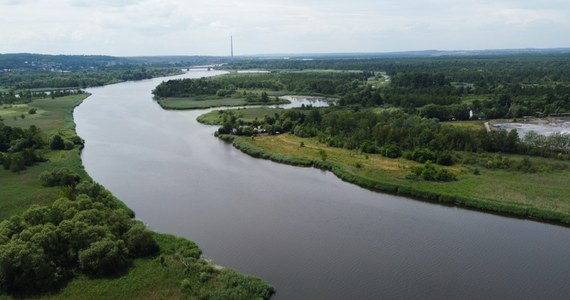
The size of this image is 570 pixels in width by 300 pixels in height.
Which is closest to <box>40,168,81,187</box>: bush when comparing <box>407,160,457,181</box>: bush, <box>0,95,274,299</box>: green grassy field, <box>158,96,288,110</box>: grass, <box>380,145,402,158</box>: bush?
<box>0,95,274,299</box>: green grassy field

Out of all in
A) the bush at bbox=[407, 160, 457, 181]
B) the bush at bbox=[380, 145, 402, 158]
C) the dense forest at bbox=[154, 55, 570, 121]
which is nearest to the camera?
the bush at bbox=[407, 160, 457, 181]

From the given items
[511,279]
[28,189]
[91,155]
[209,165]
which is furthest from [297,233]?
[91,155]

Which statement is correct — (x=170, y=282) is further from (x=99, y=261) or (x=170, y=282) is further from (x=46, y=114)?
(x=46, y=114)

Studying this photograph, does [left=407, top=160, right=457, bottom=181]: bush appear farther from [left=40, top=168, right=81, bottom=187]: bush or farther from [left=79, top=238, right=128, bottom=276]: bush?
[left=40, top=168, right=81, bottom=187]: bush

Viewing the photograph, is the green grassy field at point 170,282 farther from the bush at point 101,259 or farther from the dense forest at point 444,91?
the dense forest at point 444,91

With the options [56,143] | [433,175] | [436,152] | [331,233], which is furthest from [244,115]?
[331,233]

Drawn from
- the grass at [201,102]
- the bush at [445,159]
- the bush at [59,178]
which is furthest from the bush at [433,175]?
the grass at [201,102]

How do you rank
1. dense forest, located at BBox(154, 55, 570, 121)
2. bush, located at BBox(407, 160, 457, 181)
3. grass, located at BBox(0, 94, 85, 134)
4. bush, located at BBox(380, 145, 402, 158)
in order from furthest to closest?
dense forest, located at BBox(154, 55, 570, 121) → grass, located at BBox(0, 94, 85, 134) → bush, located at BBox(380, 145, 402, 158) → bush, located at BBox(407, 160, 457, 181)

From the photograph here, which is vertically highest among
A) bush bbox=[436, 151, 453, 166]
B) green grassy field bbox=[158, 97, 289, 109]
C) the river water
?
green grassy field bbox=[158, 97, 289, 109]
